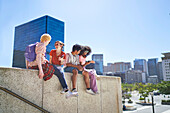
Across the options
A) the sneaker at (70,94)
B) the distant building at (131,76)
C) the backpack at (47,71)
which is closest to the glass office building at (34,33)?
the sneaker at (70,94)

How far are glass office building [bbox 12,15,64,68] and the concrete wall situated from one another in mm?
69420

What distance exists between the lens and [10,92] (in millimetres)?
2729

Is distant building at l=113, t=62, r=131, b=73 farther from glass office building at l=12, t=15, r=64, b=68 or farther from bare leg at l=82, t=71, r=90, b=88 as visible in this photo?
bare leg at l=82, t=71, r=90, b=88

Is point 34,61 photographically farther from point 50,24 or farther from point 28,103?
point 50,24

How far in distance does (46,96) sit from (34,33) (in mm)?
77269

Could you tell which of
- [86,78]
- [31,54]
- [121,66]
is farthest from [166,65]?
[31,54]

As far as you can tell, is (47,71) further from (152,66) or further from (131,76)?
(152,66)

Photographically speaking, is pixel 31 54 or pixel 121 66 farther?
pixel 121 66

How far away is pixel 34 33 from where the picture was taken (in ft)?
251

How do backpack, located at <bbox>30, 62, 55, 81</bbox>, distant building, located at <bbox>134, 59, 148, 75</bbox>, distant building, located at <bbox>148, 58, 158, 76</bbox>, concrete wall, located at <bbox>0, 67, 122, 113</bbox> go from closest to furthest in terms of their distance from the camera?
1. concrete wall, located at <bbox>0, 67, 122, 113</bbox>
2. backpack, located at <bbox>30, 62, 55, 81</bbox>
3. distant building, located at <bbox>148, 58, 158, 76</bbox>
4. distant building, located at <bbox>134, 59, 148, 75</bbox>

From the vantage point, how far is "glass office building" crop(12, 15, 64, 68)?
74688 mm

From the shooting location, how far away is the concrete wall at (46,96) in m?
2.89

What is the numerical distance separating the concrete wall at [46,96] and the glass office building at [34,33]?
69420mm

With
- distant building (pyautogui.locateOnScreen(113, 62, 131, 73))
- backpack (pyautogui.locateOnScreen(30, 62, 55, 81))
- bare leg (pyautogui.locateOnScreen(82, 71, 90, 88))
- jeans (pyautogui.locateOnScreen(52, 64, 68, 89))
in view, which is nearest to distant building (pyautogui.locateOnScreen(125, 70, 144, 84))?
distant building (pyautogui.locateOnScreen(113, 62, 131, 73))
